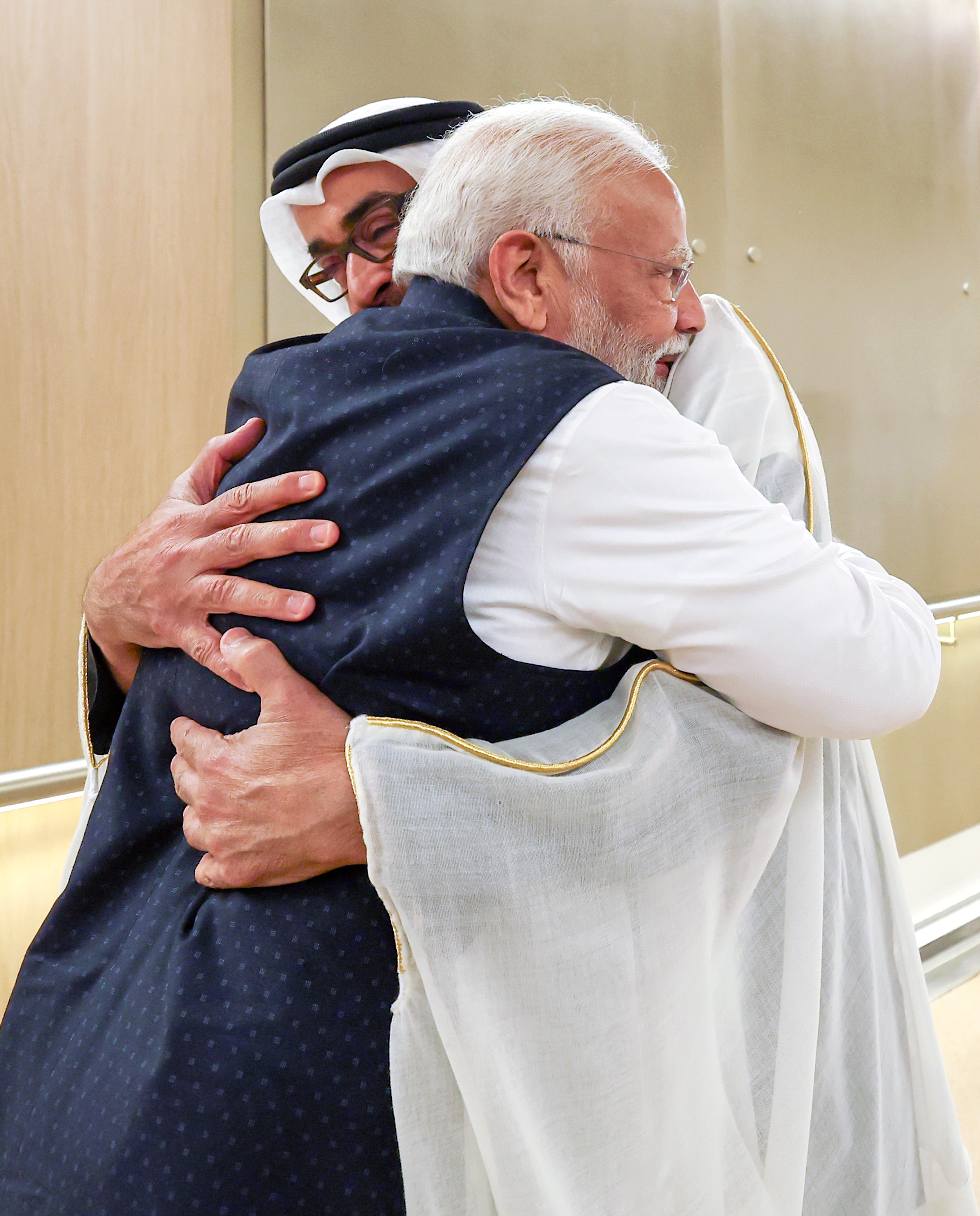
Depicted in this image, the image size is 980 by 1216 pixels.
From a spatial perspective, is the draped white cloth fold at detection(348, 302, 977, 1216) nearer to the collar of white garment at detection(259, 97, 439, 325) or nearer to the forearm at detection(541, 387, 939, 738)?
the forearm at detection(541, 387, 939, 738)

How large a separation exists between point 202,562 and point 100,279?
2.71 feet

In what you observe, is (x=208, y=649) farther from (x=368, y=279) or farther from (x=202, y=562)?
(x=368, y=279)

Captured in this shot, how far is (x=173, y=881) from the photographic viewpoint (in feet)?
2.97

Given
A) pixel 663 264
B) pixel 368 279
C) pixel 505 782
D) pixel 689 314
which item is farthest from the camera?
pixel 368 279

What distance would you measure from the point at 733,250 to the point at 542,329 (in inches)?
67.3

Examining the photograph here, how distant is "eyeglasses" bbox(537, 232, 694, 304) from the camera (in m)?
1.00

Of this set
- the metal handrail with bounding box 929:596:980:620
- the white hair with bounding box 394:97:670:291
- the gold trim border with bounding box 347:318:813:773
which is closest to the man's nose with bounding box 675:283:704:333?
the white hair with bounding box 394:97:670:291

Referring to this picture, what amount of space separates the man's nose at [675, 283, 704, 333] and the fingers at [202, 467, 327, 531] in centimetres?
50

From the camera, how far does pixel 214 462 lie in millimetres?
1073

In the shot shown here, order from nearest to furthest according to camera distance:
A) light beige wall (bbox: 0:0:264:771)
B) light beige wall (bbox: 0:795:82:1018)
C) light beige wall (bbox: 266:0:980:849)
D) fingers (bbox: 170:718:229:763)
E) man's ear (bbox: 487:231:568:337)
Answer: fingers (bbox: 170:718:229:763) < man's ear (bbox: 487:231:568:337) < light beige wall (bbox: 0:0:264:771) < light beige wall (bbox: 0:795:82:1018) < light beige wall (bbox: 266:0:980:849)

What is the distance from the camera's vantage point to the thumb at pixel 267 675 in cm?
85

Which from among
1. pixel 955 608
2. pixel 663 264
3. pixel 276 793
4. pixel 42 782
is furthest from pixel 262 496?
pixel 955 608

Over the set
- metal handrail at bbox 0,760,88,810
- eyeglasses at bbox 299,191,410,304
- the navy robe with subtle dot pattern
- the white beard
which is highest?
eyeglasses at bbox 299,191,410,304

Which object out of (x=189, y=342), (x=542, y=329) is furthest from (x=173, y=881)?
(x=189, y=342)
